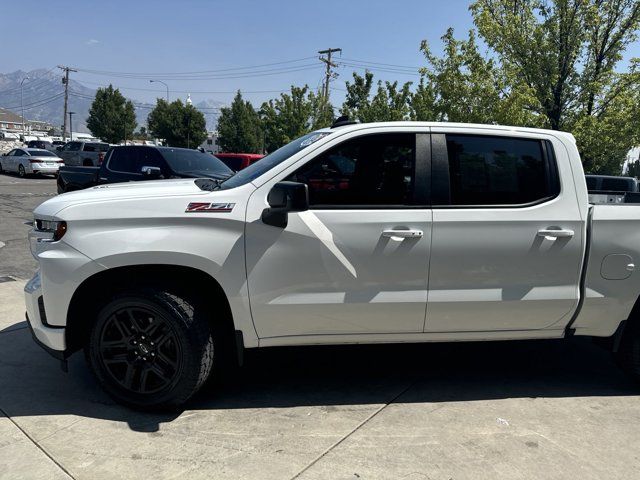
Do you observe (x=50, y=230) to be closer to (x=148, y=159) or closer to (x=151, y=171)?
(x=151, y=171)

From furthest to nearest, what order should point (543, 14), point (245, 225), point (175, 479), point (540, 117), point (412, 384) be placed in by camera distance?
point (543, 14)
point (540, 117)
point (412, 384)
point (245, 225)
point (175, 479)

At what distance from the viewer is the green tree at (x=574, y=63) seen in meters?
14.1

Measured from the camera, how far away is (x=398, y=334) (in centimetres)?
336

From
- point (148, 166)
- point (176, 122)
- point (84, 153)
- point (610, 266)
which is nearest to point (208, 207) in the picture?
point (610, 266)

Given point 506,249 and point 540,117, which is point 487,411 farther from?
point 540,117

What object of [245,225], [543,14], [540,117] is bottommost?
[245,225]

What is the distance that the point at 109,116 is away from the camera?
5244cm

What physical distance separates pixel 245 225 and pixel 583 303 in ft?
7.53

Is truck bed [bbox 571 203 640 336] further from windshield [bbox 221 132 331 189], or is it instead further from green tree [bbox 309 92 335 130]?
green tree [bbox 309 92 335 130]

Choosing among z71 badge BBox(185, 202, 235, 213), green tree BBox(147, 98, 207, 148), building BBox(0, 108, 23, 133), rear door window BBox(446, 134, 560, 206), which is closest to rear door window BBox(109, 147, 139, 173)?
z71 badge BBox(185, 202, 235, 213)

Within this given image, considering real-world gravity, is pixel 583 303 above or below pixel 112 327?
above

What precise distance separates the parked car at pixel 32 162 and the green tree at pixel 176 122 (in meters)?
24.6

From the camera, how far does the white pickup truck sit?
3082 millimetres

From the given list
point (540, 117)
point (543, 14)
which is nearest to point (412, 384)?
point (540, 117)
